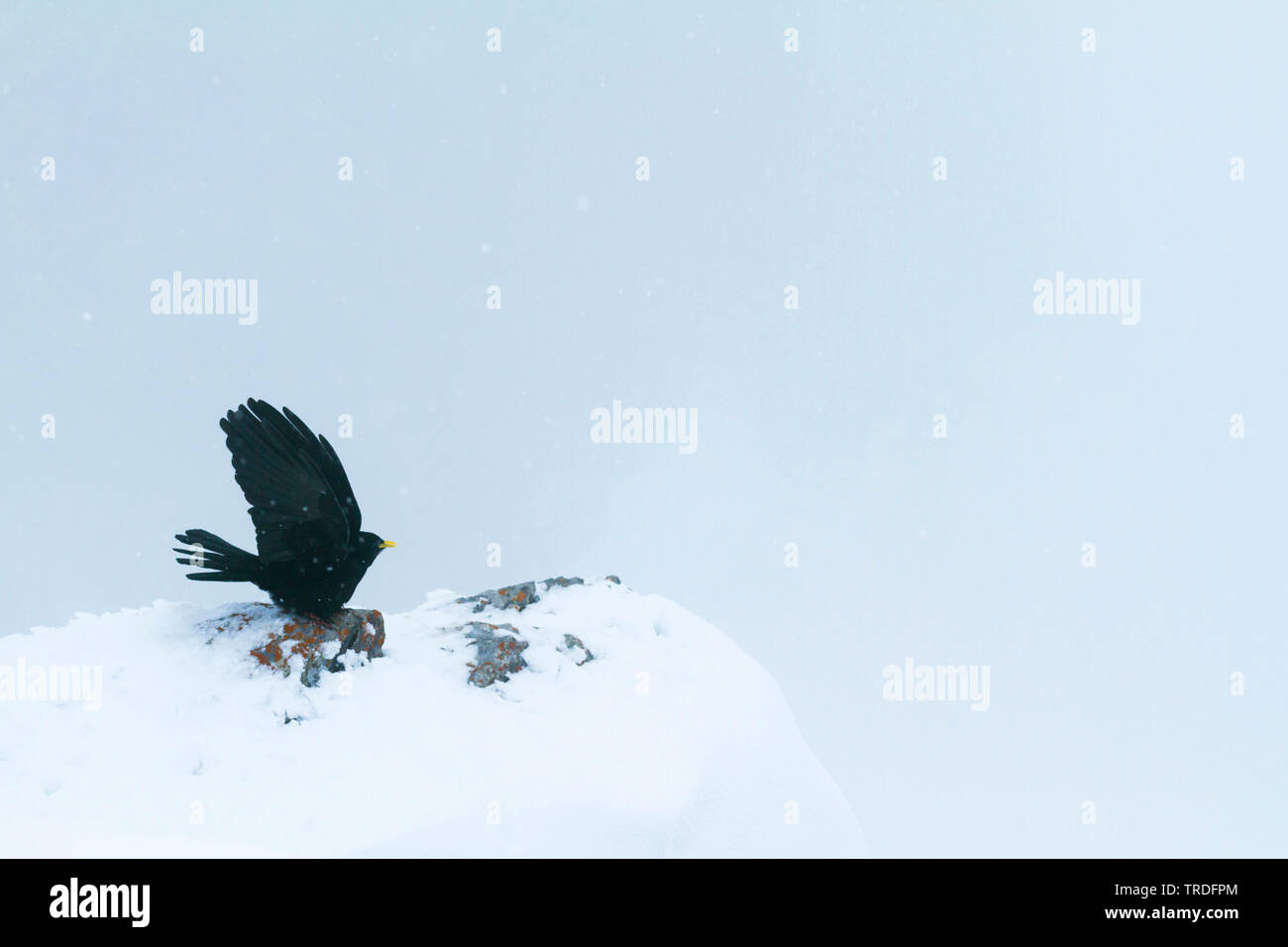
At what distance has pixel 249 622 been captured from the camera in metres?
6.96

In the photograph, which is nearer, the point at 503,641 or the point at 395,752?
the point at 395,752

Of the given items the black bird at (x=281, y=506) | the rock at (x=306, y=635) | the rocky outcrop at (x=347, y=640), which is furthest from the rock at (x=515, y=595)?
the black bird at (x=281, y=506)

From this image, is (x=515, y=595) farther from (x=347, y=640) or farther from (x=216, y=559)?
(x=216, y=559)

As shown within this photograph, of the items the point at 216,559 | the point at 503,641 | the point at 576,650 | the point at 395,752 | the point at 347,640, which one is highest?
the point at 216,559

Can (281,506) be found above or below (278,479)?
below

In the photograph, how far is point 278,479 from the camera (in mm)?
6539

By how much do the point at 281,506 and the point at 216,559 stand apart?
0.72 m

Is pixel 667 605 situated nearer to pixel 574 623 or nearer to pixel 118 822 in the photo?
pixel 574 623

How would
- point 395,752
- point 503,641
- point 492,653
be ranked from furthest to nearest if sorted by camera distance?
point 503,641, point 492,653, point 395,752

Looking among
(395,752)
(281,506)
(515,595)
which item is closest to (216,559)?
(281,506)

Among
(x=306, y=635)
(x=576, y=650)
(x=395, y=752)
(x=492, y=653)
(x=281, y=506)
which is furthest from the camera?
(x=576, y=650)
